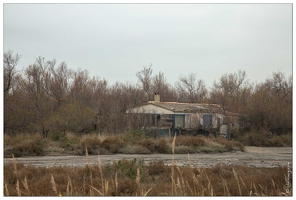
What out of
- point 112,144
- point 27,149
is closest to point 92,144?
point 112,144

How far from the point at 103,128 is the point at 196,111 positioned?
7.76m

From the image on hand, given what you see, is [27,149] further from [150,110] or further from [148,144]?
[150,110]

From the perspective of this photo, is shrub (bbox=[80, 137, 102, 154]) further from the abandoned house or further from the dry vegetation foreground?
the dry vegetation foreground

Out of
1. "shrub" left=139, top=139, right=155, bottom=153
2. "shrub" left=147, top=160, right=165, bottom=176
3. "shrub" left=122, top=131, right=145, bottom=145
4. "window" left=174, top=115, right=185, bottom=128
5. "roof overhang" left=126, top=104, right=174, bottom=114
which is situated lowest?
"shrub" left=147, top=160, right=165, bottom=176

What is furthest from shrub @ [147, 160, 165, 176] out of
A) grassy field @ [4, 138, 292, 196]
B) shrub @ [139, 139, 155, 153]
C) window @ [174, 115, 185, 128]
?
window @ [174, 115, 185, 128]

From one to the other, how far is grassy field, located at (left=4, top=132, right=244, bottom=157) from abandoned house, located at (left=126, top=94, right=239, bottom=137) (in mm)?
4553

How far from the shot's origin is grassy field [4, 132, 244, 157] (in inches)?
654

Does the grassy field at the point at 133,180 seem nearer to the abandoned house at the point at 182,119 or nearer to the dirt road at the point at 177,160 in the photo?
the dirt road at the point at 177,160

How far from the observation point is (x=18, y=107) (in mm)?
20656

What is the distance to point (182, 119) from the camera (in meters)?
27.4

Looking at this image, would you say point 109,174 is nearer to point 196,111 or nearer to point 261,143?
point 261,143

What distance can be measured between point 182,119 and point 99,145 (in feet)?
36.0

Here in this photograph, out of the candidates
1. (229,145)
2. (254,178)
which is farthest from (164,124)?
(254,178)

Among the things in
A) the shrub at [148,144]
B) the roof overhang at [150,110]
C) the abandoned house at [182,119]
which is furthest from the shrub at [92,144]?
the roof overhang at [150,110]
